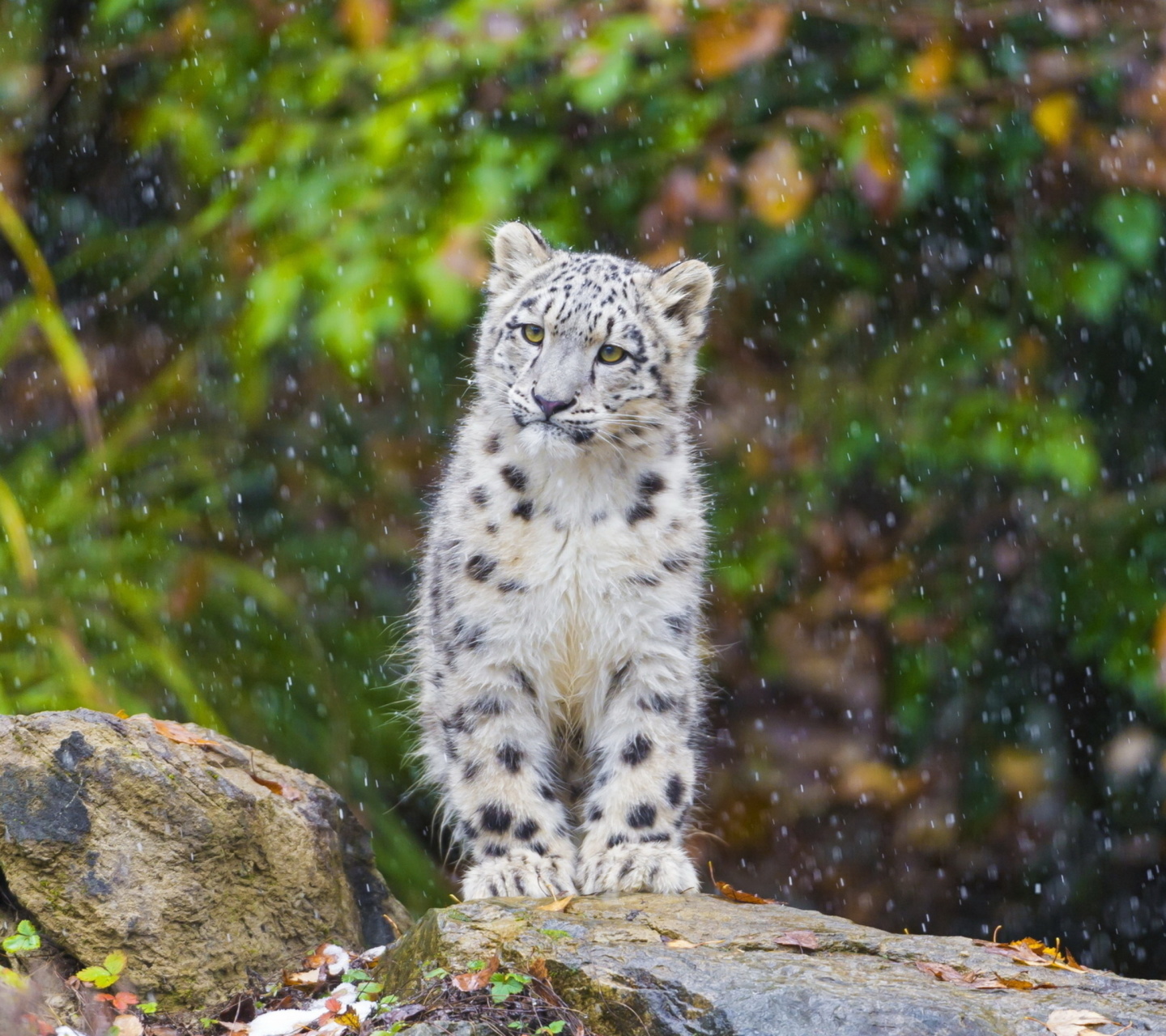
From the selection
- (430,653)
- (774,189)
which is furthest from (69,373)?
(774,189)

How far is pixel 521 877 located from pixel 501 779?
350 millimetres

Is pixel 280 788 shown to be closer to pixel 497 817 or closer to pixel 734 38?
pixel 497 817

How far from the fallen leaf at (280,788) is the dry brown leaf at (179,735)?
0.20 m

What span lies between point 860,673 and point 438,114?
3408 mm

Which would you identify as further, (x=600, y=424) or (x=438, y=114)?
(x=438, y=114)

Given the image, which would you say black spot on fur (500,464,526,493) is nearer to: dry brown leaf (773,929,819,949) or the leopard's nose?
the leopard's nose

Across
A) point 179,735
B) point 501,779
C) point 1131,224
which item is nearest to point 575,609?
point 501,779

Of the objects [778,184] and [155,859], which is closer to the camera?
[155,859]

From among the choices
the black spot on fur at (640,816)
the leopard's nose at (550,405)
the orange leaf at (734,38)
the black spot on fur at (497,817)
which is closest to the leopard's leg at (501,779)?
the black spot on fur at (497,817)

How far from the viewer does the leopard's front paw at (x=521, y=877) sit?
4.70m

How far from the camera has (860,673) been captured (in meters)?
7.62

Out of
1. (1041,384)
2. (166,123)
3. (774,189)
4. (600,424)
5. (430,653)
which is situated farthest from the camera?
(166,123)

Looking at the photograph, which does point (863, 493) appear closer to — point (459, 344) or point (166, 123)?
point (459, 344)

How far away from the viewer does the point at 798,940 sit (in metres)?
4.25
